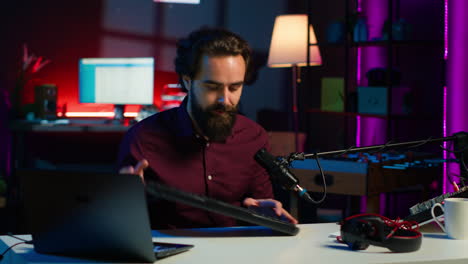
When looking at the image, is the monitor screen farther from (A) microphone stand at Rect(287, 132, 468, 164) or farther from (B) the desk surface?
(A) microphone stand at Rect(287, 132, 468, 164)

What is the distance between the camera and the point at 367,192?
9.91 feet

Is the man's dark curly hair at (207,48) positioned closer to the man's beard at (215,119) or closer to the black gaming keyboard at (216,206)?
the man's beard at (215,119)

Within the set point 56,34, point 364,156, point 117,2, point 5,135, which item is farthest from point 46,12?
point 364,156

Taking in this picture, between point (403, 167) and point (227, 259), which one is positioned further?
point (403, 167)

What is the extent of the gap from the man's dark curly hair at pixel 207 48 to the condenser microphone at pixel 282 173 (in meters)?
0.75

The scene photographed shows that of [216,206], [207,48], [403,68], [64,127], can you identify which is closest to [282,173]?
[216,206]

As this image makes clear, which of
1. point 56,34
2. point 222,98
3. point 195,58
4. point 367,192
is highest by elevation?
point 56,34

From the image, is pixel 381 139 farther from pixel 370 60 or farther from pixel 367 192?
pixel 367 192

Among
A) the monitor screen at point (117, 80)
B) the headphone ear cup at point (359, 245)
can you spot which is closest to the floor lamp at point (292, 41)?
the monitor screen at point (117, 80)

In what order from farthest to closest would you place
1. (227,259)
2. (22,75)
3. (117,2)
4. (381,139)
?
(117,2) < (22,75) < (381,139) < (227,259)

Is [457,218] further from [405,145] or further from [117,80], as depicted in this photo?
[117,80]

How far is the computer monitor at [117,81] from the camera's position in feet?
17.0

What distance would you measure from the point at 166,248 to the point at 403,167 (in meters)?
2.00

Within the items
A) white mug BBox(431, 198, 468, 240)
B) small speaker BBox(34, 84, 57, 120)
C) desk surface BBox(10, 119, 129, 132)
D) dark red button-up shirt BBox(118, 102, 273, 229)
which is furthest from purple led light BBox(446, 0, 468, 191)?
small speaker BBox(34, 84, 57, 120)
